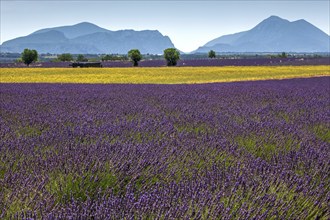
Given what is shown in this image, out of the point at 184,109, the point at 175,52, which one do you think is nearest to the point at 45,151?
the point at 184,109

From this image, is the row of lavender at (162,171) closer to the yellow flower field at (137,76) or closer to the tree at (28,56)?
the yellow flower field at (137,76)

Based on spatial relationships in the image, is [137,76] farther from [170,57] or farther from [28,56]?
[28,56]

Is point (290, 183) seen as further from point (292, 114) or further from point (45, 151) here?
point (292, 114)

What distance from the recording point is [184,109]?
21.1 ft

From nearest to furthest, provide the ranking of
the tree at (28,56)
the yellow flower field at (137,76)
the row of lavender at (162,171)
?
1. the row of lavender at (162,171)
2. the yellow flower field at (137,76)
3. the tree at (28,56)

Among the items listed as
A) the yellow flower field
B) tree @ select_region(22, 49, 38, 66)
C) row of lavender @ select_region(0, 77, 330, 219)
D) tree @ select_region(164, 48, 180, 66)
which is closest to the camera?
row of lavender @ select_region(0, 77, 330, 219)

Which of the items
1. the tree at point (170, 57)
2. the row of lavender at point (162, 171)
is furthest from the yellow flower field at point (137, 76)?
the tree at point (170, 57)

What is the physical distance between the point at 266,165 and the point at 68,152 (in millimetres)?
1530

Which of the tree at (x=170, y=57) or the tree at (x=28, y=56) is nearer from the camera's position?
the tree at (x=170, y=57)

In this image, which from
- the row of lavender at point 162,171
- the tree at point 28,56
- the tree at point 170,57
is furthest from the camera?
the tree at point 28,56

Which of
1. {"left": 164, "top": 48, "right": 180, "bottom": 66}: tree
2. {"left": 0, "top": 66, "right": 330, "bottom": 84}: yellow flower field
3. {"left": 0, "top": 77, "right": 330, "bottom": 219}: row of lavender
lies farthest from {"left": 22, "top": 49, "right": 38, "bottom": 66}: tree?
{"left": 0, "top": 77, "right": 330, "bottom": 219}: row of lavender

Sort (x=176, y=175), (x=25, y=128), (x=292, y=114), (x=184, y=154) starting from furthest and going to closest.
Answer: (x=292, y=114) → (x=25, y=128) → (x=184, y=154) → (x=176, y=175)

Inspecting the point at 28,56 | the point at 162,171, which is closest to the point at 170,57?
the point at 28,56

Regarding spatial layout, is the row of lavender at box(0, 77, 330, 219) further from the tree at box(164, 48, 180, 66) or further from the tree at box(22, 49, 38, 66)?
the tree at box(22, 49, 38, 66)
